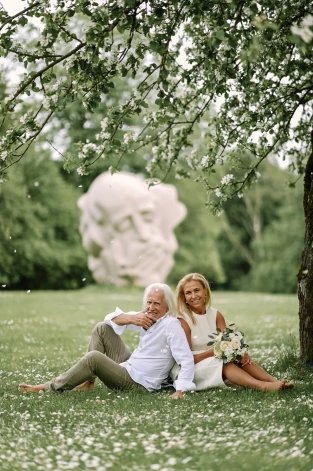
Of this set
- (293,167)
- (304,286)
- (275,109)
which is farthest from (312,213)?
(293,167)

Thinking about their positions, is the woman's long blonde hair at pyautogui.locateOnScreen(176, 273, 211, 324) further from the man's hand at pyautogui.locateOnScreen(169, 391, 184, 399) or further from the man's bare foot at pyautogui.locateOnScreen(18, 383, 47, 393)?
the man's bare foot at pyautogui.locateOnScreen(18, 383, 47, 393)

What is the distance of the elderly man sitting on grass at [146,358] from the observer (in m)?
7.59

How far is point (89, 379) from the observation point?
7.86 metres

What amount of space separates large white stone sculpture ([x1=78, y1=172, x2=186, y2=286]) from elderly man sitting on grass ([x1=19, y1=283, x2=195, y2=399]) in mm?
24999

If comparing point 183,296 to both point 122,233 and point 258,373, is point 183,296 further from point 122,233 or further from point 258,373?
point 122,233

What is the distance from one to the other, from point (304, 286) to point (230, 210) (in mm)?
43355

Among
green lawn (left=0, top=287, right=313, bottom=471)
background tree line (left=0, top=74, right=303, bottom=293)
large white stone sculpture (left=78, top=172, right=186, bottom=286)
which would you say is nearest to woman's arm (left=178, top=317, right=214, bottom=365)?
green lawn (left=0, top=287, right=313, bottom=471)

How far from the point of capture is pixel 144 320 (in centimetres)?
778

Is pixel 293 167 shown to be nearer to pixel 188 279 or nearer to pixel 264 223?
pixel 188 279

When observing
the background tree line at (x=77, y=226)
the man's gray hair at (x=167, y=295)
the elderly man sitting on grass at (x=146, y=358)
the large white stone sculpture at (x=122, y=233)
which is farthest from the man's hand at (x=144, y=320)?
the large white stone sculpture at (x=122, y=233)

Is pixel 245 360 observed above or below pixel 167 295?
below

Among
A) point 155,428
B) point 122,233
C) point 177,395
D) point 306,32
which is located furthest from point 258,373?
point 122,233

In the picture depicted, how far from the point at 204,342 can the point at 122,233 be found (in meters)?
26.0

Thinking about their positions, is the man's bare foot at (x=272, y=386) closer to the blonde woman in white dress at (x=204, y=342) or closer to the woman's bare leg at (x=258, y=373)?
the blonde woman in white dress at (x=204, y=342)
